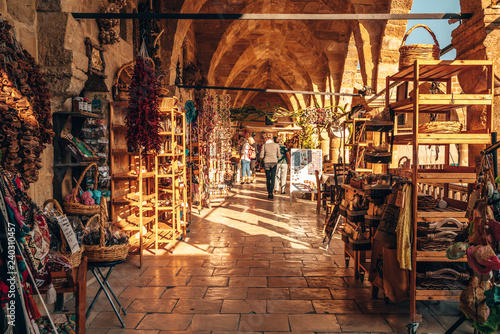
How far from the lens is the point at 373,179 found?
3428 mm

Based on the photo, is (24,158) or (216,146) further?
(216,146)

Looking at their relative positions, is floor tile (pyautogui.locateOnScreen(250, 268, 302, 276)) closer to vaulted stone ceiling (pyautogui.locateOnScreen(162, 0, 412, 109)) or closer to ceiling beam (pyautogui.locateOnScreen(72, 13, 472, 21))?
ceiling beam (pyautogui.locateOnScreen(72, 13, 472, 21))

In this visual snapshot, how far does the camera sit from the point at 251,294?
10.7 ft

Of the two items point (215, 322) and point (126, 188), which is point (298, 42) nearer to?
point (126, 188)

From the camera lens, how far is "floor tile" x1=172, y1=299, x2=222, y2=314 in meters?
2.93

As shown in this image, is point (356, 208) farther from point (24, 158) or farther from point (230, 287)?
point (24, 158)

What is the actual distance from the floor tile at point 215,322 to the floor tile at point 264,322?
64mm

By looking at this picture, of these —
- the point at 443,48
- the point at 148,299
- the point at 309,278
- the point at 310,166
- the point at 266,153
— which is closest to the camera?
the point at 148,299

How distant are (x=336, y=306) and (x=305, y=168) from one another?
19.3 feet

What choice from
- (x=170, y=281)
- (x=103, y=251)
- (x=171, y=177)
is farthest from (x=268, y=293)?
(x=171, y=177)

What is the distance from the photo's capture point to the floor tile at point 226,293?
3.20m

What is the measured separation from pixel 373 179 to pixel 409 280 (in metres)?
0.99

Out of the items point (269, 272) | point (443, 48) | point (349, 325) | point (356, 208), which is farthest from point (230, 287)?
point (443, 48)

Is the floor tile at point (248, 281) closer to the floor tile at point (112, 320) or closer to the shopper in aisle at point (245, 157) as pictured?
the floor tile at point (112, 320)
